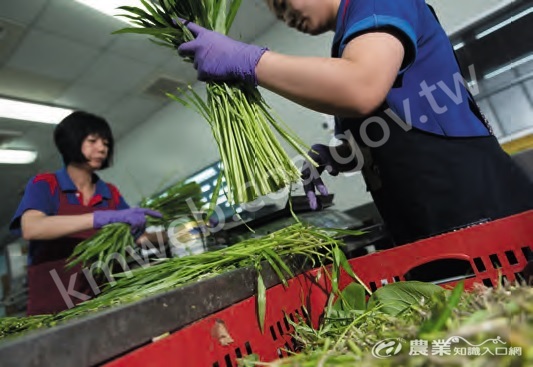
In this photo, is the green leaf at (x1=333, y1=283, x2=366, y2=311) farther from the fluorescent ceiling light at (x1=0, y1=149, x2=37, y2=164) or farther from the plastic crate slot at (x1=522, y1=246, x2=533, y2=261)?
the fluorescent ceiling light at (x1=0, y1=149, x2=37, y2=164)

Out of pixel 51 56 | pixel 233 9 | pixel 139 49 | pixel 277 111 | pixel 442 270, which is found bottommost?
pixel 442 270

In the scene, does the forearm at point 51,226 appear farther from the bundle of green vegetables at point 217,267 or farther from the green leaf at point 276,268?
the green leaf at point 276,268

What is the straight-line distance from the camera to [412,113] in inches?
29.5

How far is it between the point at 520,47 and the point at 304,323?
95.2 inches

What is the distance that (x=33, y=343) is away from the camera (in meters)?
0.25

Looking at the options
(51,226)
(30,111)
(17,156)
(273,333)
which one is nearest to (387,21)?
(273,333)

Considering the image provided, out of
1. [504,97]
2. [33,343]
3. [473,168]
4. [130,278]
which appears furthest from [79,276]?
[504,97]

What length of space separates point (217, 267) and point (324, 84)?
383 mm

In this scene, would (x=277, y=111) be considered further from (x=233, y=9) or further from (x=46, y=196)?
(x=233, y=9)

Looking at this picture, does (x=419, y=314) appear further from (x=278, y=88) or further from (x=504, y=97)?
(x=504, y=97)

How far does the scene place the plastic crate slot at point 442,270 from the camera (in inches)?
26.7

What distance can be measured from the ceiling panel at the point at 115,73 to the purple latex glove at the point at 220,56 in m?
2.91

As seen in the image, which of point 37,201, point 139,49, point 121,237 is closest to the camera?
point 121,237

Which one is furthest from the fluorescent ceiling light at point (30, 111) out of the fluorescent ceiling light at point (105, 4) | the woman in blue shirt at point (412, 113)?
the woman in blue shirt at point (412, 113)
